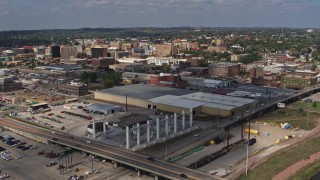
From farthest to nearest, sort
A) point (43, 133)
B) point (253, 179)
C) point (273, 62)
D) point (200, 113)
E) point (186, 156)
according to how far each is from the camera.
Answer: point (273, 62), point (200, 113), point (43, 133), point (186, 156), point (253, 179)

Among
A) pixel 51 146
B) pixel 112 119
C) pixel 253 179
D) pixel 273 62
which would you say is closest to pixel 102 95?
pixel 112 119

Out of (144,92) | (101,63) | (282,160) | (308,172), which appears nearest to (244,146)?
(282,160)

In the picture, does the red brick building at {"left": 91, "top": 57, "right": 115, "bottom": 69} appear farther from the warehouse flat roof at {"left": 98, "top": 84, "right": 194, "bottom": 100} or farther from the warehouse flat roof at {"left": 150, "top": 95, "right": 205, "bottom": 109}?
the warehouse flat roof at {"left": 150, "top": 95, "right": 205, "bottom": 109}

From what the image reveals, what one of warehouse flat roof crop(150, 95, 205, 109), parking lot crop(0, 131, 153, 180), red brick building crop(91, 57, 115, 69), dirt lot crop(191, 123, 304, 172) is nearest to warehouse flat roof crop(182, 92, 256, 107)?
warehouse flat roof crop(150, 95, 205, 109)

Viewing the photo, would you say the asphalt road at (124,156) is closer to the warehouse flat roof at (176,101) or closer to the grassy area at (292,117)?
the warehouse flat roof at (176,101)

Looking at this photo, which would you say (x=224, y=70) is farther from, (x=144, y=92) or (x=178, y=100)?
(x=178, y=100)

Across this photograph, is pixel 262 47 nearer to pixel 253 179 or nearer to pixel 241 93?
pixel 241 93
